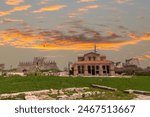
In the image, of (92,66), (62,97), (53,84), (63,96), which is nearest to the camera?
(62,97)

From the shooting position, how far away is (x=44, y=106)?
1220 centimetres

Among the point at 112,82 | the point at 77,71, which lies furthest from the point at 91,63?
the point at 112,82

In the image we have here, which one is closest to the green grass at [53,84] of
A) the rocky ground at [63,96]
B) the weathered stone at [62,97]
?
the rocky ground at [63,96]

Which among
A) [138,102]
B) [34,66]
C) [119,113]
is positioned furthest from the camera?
[34,66]

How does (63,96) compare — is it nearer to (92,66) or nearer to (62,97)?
(62,97)

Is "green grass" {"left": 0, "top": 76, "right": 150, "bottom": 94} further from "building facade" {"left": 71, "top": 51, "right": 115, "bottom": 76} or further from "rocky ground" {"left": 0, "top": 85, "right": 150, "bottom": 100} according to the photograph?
"building facade" {"left": 71, "top": 51, "right": 115, "bottom": 76}

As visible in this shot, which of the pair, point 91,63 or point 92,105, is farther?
point 91,63

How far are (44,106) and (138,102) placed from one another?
3452mm

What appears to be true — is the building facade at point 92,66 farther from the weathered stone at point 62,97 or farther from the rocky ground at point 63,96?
the weathered stone at point 62,97

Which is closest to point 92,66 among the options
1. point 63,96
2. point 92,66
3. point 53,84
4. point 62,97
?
point 92,66

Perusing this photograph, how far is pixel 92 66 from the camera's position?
48.4m

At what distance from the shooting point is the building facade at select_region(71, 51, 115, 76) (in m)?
45.9

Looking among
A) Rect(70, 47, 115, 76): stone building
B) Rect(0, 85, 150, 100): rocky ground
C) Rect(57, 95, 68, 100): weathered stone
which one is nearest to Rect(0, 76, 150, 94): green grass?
Rect(0, 85, 150, 100): rocky ground

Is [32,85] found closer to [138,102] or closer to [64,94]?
[64,94]
